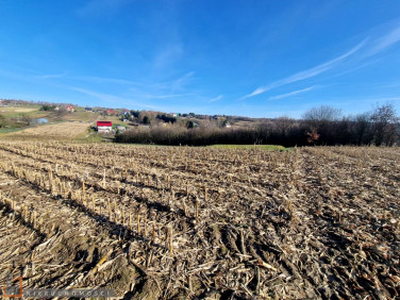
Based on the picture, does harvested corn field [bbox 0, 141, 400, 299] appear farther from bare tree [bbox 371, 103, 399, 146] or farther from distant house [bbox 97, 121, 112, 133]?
distant house [bbox 97, 121, 112, 133]

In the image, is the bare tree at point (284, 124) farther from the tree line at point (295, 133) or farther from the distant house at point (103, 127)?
the distant house at point (103, 127)

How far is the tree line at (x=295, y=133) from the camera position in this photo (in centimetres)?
3547

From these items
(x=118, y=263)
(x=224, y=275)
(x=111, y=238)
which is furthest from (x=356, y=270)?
(x=111, y=238)

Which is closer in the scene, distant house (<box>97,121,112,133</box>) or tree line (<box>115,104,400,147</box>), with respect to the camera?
tree line (<box>115,104,400,147</box>)

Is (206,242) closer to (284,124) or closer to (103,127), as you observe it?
(284,124)

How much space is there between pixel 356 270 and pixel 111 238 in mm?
4746

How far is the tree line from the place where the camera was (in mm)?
35469

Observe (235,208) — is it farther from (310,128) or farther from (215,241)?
(310,128)

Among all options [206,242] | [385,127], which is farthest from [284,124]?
[206,242]

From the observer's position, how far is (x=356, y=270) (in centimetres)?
305

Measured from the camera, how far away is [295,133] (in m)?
40.2

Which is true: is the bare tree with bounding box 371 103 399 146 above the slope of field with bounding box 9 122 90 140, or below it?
above

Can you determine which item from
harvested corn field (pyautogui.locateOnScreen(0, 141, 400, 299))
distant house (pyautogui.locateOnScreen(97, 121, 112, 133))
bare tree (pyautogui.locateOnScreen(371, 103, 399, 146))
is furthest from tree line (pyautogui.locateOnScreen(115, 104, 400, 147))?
harvested corn field (pyautogui.locateOnScreen(0, 141, 400, 299))

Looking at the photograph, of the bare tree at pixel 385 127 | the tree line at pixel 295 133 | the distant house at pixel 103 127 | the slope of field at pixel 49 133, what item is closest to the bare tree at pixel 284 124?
the tree line at pixel 295 133
